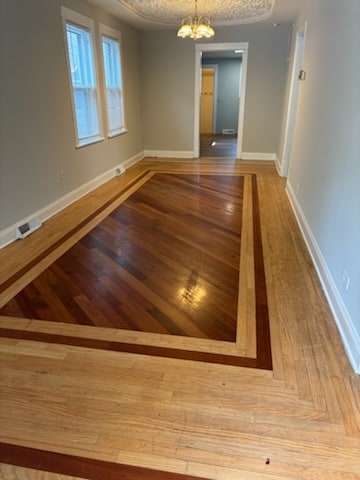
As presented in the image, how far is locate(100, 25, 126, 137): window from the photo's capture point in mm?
5520

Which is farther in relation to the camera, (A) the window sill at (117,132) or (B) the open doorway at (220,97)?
(B) the open doorway at (220,97)

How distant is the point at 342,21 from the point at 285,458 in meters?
3.08

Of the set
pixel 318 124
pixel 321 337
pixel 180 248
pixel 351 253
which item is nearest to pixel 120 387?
pixel 321 337

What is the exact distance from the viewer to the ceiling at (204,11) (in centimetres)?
498

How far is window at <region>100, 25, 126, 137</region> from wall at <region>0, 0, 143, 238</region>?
1.75 feet

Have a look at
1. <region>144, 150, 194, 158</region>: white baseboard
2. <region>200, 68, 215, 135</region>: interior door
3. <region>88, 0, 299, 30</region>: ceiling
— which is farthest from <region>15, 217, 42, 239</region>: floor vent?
<region>200, 68, 215, 135</region>: interior door

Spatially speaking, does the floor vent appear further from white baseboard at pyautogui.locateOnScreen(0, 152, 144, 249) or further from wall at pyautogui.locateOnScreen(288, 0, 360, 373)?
wall at pyautogui.locateOnScreen(288, 0, 360, 373)

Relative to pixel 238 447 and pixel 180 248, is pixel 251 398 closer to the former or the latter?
pixel 238 447

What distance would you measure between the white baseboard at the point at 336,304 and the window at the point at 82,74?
3360 millimetres

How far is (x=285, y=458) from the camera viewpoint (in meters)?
1.43

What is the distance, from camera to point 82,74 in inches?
190

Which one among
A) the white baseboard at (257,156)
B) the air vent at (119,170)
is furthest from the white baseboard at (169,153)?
the air vent at (119,170)

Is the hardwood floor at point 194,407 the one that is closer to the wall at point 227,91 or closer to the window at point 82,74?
the window at point 82,74

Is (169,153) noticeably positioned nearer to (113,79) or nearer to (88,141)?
(113,79)
